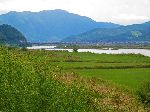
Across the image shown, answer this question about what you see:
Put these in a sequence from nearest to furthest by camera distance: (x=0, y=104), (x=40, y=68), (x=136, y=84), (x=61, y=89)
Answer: (x=0, y=104) → (x=61, y=89) → (x=40, y=68) → (x=136, y=84)

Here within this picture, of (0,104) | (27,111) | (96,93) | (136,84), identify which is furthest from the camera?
(136,84)

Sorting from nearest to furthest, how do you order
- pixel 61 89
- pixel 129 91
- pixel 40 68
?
pixel 61 89 < pixel 40 68 < pixel 129 91

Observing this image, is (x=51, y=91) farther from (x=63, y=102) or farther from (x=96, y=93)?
(x=96, y=93)

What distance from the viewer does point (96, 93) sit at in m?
28.9

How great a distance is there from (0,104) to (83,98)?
4.02 m

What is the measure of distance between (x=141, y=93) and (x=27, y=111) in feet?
57.8

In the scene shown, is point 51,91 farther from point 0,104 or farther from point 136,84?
point 136,84

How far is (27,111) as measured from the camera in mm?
14578

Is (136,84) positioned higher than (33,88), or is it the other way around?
(33,88)

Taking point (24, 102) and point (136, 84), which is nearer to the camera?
point (24, 102)

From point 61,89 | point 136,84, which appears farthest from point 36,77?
point 136,84

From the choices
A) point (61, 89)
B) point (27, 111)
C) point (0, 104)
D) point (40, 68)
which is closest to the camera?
point (27, 111)

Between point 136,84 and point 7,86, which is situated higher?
point 7,86

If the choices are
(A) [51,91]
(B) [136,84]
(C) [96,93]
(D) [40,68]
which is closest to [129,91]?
(B) [136,84]
